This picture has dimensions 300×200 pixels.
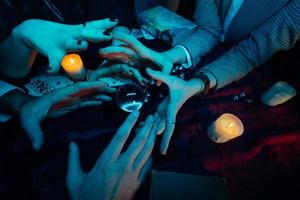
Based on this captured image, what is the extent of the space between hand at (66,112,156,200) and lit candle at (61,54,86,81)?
362 millimetres

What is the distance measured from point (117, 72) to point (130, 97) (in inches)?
6.7

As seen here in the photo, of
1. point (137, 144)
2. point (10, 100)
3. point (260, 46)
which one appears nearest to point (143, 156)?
point (137, 144)

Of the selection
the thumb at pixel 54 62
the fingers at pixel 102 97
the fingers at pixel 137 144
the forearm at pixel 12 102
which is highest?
the thumb at pixel 54 62

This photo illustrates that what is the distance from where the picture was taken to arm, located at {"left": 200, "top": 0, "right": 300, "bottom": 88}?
0.93m

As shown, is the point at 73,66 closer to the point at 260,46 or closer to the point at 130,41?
the point at 130,41

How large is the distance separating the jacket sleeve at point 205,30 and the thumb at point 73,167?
A: 69 cm

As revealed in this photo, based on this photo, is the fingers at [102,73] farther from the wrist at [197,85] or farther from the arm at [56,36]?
the wrist at [197,85]

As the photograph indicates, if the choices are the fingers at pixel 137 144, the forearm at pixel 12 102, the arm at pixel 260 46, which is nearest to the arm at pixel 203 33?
the arm at pixel 260 46

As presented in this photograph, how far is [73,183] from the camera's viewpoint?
2.24 feet

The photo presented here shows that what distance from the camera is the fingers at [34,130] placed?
0.78 metres

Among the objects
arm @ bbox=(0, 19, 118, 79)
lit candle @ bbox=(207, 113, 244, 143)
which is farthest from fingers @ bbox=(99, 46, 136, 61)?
lit candle @ bbox=(207, 113, 244, 143)

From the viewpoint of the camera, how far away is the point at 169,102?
877 mm

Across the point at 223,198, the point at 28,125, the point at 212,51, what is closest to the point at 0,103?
the point at 28,125

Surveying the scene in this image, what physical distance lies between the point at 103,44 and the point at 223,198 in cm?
87
